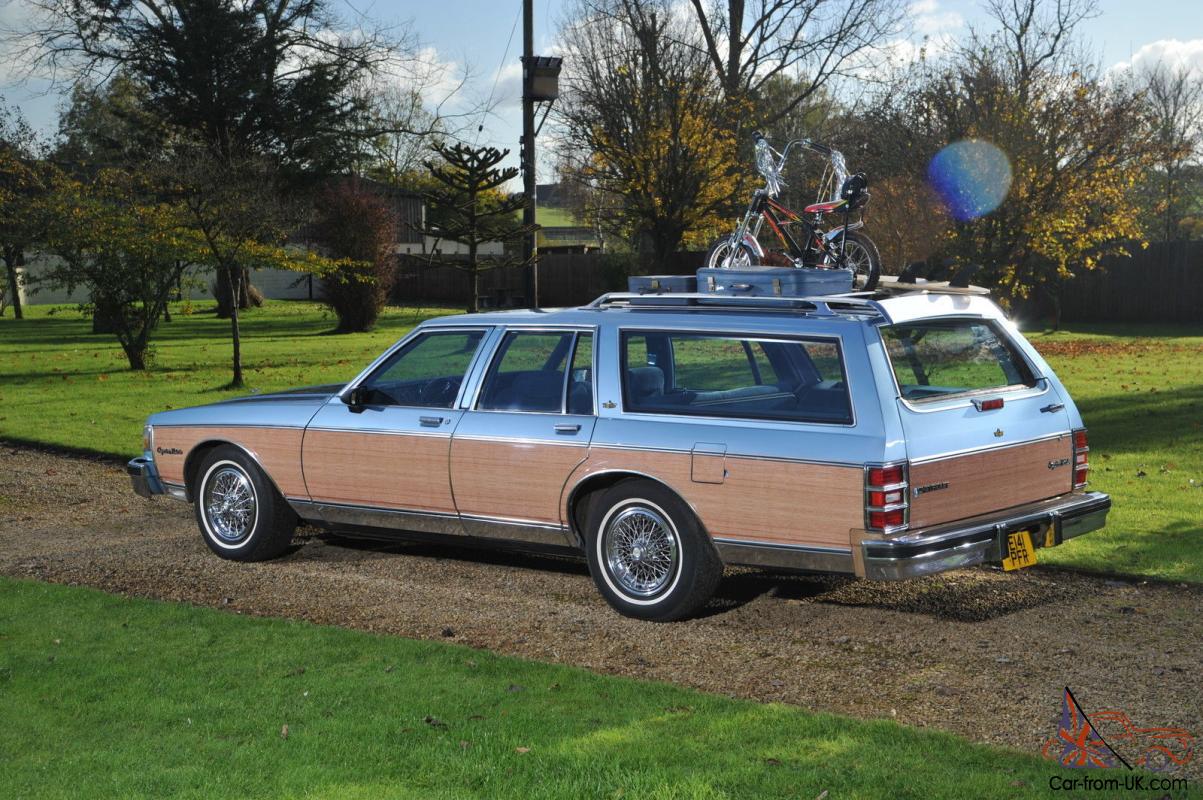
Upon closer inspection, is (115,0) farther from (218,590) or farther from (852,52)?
(218,590)

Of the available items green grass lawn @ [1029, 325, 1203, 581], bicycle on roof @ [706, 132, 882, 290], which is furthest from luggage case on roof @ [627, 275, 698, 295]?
green grass lawn @ [1029, 325, 1203, 581]

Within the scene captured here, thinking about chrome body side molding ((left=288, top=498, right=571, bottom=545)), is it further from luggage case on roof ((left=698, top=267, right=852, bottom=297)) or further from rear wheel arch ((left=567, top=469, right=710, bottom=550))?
luggage case on roof ((left=698, top=267, right=852, bottom=297))

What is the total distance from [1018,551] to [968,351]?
1.67 metres

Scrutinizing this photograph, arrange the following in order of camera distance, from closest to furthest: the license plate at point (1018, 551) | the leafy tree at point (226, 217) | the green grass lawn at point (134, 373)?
the license plate at point (1018, 551)
the green grass lawn at point (134, 373)
the leafy tree at point (226, 217)

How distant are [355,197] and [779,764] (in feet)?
102

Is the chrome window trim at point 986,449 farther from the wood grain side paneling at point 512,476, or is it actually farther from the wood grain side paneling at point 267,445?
the wood grain side paneling at point 267,445

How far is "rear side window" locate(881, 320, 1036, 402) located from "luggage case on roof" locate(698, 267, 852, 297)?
537mm

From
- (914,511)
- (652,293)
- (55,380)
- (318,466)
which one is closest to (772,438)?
(914,511)

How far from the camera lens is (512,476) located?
23.8 ft

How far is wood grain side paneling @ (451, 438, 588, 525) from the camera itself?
709 centimetres

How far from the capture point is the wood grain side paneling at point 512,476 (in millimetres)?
7086

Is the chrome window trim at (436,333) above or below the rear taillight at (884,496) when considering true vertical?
above

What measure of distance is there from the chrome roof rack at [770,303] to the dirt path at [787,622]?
1.61 metres

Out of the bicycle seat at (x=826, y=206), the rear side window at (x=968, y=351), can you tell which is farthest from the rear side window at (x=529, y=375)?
the bicycle seat at (x=826, y=206)
